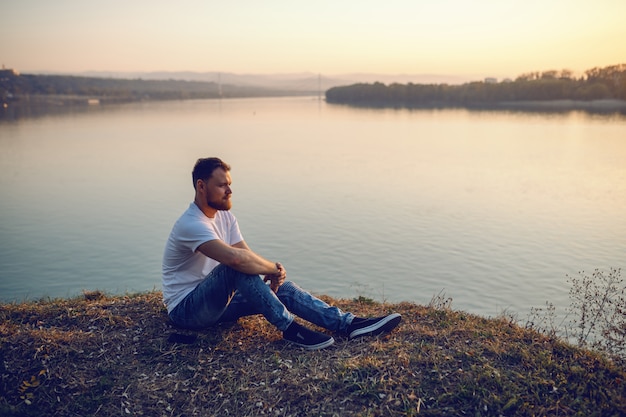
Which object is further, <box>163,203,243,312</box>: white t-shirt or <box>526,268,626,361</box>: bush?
<box>526,268,626,361</box>: bush

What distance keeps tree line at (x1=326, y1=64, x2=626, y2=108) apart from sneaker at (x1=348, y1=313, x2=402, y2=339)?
9920 centimetres

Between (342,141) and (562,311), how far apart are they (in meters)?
36.1

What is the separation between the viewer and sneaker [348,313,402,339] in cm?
535

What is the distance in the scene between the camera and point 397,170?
1178 inches

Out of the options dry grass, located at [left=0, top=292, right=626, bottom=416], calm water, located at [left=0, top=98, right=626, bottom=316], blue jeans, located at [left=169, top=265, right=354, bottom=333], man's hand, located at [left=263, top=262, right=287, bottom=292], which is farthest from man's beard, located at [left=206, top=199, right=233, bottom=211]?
calm water, located at [left=0, top=98, right=626, bottom=316]

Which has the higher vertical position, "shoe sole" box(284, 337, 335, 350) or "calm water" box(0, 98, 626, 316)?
"shoe sole" box(284, 337, 335, 350)

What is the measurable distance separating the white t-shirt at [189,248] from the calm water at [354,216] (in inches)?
249

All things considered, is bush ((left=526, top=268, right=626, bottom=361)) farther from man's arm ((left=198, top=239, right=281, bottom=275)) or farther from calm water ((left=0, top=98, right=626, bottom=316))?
man's arm ((left=198, top=239, right=281, bottom=275))

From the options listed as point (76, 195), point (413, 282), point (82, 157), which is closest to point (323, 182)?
point (76, 195)

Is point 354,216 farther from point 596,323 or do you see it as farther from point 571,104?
point 571,104

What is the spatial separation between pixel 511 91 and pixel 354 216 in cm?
9741

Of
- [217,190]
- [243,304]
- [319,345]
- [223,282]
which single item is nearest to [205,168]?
[217,190]

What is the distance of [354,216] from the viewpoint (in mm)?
18734

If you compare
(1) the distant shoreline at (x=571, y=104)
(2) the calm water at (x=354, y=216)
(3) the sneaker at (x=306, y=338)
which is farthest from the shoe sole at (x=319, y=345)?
(1) the distant shoreline at (x=571, y=104)
